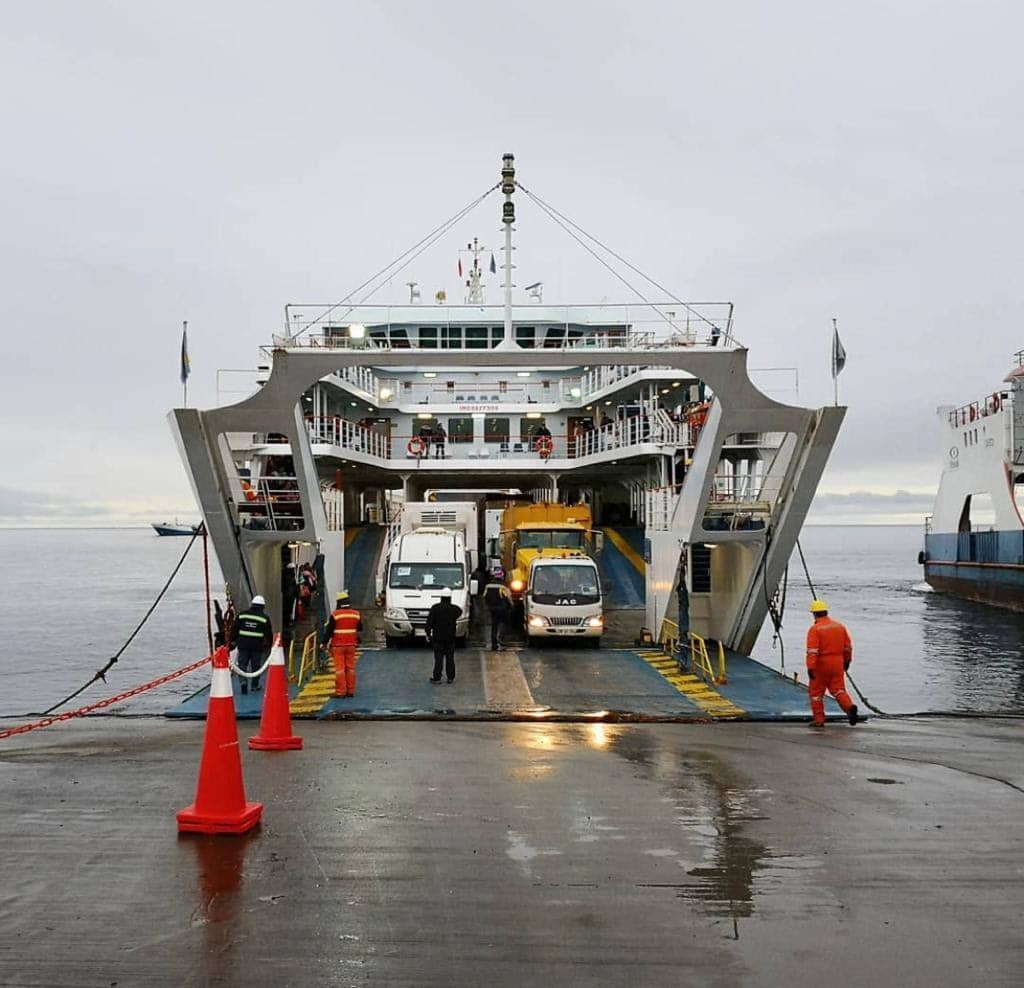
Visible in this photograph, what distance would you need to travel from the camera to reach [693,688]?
46.0ft

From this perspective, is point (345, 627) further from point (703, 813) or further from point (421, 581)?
point (703, 813)

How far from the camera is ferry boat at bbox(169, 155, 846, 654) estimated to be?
16062mm

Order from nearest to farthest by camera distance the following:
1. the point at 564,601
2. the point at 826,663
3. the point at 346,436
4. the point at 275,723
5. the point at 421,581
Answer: the point at 275,723 < the point at 826,663 < the point at 564,601 < the point at 421,581 < the point at 346,436

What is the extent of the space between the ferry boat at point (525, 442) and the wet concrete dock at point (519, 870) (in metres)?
7.72

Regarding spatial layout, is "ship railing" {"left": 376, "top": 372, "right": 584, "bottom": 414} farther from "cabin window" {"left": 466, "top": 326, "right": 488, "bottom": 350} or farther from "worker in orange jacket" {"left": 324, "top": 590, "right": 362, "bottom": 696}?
"worker in orange jacket" {"left": 324, "top": 590, "right": 362, "bottom": 696}

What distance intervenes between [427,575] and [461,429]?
50.1 feet

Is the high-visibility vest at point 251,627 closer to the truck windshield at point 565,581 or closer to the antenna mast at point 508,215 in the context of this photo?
the antenna mast at point 508,215

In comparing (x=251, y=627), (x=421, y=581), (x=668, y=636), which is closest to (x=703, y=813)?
(x=251, y=627)

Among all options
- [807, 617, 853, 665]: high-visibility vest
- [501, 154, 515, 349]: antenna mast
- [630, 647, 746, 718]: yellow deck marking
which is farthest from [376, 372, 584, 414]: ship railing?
[807, 617, 853, 665]: high-visibility vest

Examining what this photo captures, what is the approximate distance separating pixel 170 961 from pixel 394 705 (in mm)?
8073

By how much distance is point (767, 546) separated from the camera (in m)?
17.6

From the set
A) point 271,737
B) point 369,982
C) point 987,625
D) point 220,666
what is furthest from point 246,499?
point 987,625

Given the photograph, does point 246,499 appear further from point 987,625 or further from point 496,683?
point 987,625

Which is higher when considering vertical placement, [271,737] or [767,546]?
[767,546]
